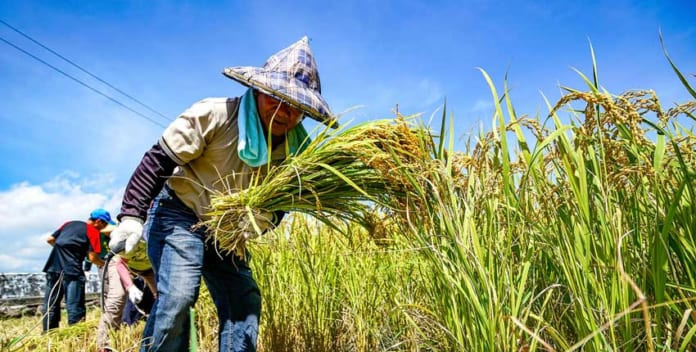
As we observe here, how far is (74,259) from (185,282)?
131 inches

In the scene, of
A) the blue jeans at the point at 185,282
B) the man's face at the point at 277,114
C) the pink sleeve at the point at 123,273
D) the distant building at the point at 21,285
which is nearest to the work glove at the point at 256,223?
the blue jeans at the point at 185,282

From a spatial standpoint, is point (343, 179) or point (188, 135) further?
point (188, 135)

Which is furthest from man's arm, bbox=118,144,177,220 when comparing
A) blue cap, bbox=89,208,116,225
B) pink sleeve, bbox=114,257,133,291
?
blue cap, bbox=89,208,116,225

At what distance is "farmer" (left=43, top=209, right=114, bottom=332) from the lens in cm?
439

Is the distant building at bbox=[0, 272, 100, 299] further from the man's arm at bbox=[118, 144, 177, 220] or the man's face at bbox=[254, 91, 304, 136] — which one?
the man's face at bbox=[254, 91, 304, 136]

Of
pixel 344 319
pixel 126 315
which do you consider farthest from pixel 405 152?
pixel 126 315

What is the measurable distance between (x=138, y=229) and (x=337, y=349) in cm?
122

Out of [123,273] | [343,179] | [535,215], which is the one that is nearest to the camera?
[535,215]

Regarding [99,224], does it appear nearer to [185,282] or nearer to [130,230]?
[130,230]

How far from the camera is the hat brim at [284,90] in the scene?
6.04 feet

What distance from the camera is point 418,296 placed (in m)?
2.26

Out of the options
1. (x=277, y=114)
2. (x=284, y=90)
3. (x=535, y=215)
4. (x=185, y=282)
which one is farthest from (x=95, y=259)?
(x=535, y=215)

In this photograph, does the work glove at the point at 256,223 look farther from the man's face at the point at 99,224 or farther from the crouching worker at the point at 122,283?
the man's face at the point at 99,224

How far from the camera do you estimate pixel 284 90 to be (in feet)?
6.06
